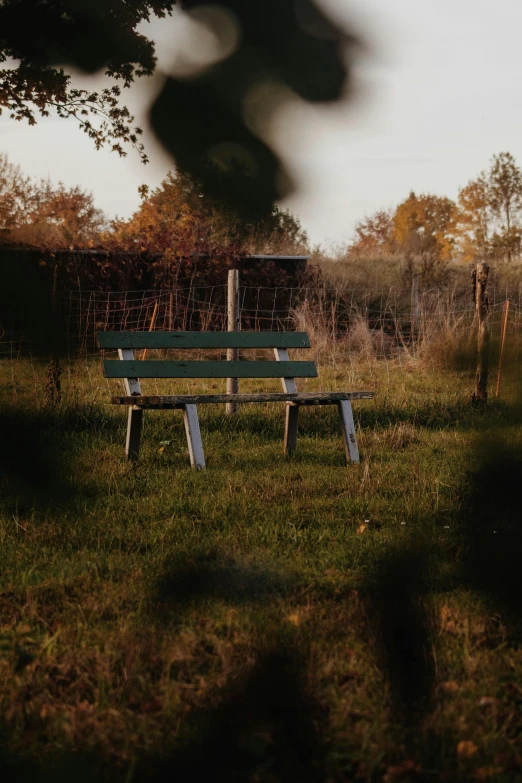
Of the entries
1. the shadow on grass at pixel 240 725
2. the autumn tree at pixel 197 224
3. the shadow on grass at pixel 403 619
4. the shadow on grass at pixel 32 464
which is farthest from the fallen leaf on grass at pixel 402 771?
the autumn tree at pixel 197 224

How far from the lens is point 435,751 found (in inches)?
70.8

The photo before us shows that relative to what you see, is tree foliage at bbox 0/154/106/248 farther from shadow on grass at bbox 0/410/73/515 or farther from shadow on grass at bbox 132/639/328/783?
shadow on grass at bbox 132/639/328/783

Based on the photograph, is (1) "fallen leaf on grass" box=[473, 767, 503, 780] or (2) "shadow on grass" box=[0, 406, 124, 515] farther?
(1) "fallen leaf on grass" box=[473, 767, 503, 780]

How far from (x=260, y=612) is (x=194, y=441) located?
2.46 meters

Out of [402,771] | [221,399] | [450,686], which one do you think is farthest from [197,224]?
[221,399]

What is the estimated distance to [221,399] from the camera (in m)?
5.04

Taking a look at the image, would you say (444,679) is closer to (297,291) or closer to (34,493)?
(34,493)

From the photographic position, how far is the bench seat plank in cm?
471

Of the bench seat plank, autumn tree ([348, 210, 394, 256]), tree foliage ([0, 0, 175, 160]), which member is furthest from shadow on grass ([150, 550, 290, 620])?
the bench seat plank

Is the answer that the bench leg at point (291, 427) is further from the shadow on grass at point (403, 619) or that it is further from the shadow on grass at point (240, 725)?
the shadow on grass at point (403, 619)

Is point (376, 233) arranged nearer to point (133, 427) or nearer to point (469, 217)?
point (469, 217)

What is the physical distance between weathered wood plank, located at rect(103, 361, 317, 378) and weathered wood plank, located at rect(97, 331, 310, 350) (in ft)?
0.52

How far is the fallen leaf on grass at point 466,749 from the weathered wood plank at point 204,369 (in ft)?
11.1

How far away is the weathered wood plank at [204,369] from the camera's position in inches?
198
